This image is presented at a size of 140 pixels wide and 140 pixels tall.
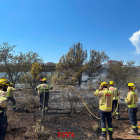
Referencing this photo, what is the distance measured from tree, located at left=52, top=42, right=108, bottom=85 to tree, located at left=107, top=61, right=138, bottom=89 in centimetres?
227

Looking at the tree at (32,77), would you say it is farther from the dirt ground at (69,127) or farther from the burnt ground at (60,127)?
the dirt ground at (69,127)

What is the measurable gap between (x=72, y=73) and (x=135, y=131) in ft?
38.1

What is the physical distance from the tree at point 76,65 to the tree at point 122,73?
2.27m

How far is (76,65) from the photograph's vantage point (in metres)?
15.3

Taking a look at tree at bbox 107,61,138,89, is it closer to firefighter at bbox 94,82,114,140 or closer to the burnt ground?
the burnt ground

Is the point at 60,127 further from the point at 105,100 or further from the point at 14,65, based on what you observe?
the point at 14,65

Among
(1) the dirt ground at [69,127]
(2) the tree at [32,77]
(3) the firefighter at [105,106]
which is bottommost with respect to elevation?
(1) the dirt ground at [69,127]

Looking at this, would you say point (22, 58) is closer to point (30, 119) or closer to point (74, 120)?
point (30, 119)

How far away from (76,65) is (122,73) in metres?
5.78

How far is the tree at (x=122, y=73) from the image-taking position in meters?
12.5

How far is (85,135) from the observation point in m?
3.51

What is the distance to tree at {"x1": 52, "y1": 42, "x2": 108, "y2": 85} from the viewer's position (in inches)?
583

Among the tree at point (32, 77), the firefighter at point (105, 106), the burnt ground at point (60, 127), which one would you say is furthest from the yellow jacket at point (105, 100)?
the tree at point (32, 77)

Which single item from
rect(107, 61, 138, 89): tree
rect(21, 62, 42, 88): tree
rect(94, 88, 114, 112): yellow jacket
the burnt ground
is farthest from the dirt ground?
rect(107, 61, 138, 89): tree
